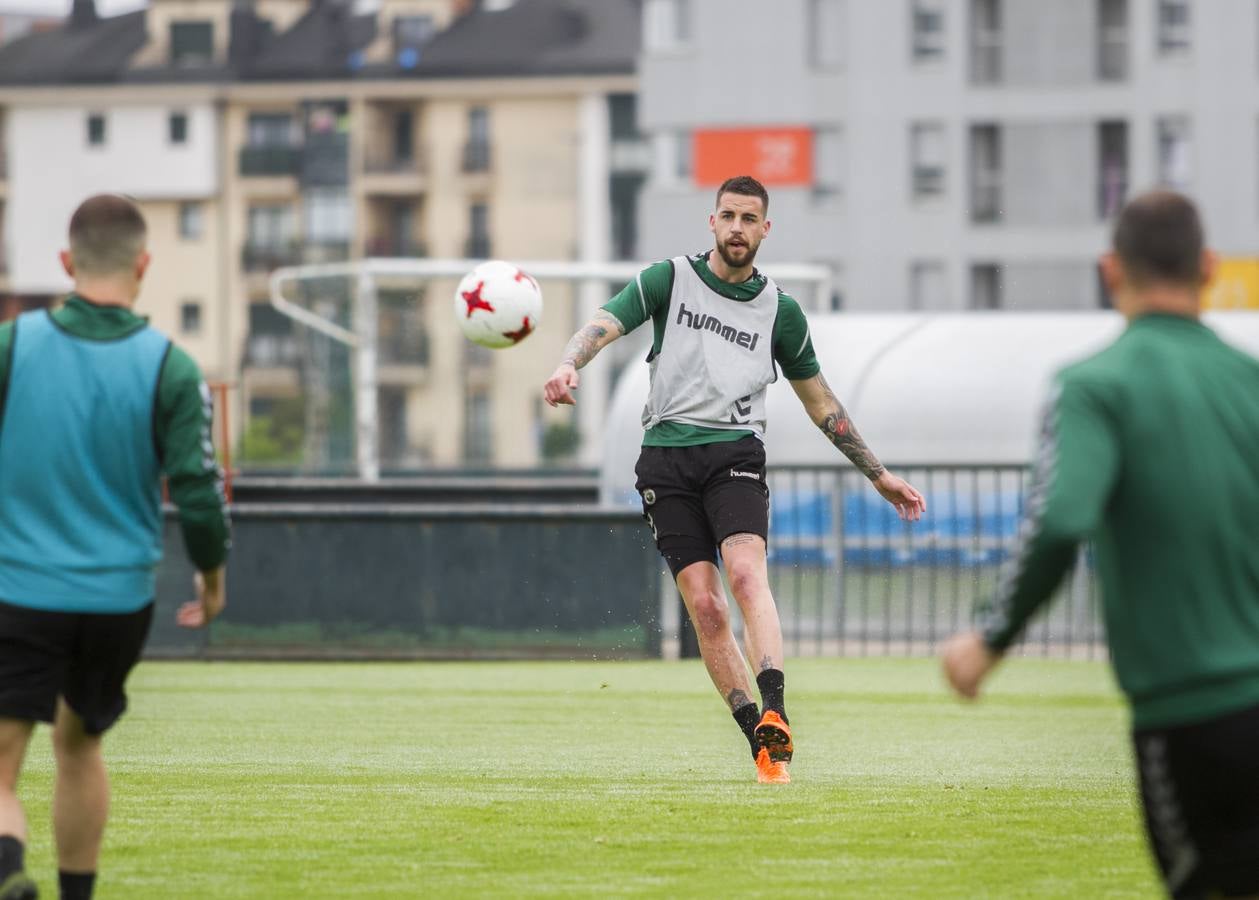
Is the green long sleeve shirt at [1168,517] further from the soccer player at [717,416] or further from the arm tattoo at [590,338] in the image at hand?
the soccer player at [717,416]

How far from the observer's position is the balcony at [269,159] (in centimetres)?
8431

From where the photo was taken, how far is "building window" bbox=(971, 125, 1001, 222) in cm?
5875

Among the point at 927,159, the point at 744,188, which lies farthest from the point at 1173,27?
the point at 744,188

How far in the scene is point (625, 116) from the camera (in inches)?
3196

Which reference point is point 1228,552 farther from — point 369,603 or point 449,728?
point 369,603

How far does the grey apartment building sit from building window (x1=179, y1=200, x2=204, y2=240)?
29943mm

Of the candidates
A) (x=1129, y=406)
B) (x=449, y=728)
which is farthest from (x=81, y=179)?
(x=1129, y=406)

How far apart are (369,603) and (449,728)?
5491 millimetres

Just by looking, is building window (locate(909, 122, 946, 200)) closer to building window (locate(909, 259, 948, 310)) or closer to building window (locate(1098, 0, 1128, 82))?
building window (locate(909, 259, 948, 310))

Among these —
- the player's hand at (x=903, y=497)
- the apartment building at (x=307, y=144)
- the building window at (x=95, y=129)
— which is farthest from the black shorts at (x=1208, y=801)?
the building window at (x=95, y=129)

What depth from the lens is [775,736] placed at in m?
8.23

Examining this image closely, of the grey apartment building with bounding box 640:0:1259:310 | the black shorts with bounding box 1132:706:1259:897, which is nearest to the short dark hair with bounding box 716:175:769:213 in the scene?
the black shorts with bounding box 1132:706:1259:897

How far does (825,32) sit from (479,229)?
2627cm

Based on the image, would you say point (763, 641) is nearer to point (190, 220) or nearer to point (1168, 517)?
point (1168, 517)
